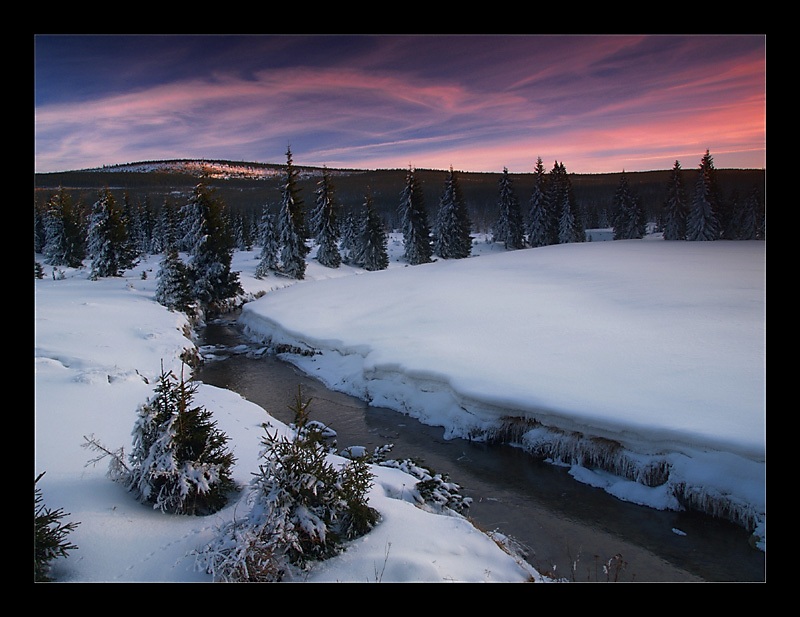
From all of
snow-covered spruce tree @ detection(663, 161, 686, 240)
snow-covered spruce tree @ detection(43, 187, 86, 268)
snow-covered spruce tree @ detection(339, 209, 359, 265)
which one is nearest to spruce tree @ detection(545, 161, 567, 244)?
snow-covered spruce tree @ detection(663, 161, 686, 240)

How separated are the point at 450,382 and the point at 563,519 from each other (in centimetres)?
533

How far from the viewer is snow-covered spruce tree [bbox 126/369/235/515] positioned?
17.7ft

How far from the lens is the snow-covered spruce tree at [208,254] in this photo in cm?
3075

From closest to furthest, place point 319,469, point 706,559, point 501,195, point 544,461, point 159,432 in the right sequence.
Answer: point 319,469 < point 159,432 < point 706,559 < point 544,461 < point 501,195

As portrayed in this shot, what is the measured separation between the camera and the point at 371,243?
5288 centimetres

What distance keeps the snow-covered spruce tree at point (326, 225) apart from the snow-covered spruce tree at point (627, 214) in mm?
46162

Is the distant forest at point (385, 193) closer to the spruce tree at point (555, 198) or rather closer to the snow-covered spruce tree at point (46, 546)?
the spruce tree at point (555, 198)

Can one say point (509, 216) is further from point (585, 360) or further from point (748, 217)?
point (585, 360)

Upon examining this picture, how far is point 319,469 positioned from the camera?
5234 mm

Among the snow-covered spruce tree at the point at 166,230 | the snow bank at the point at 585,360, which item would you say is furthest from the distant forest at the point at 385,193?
the snow bank at the point at 585,360

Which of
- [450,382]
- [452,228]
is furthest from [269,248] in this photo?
[450,382]
